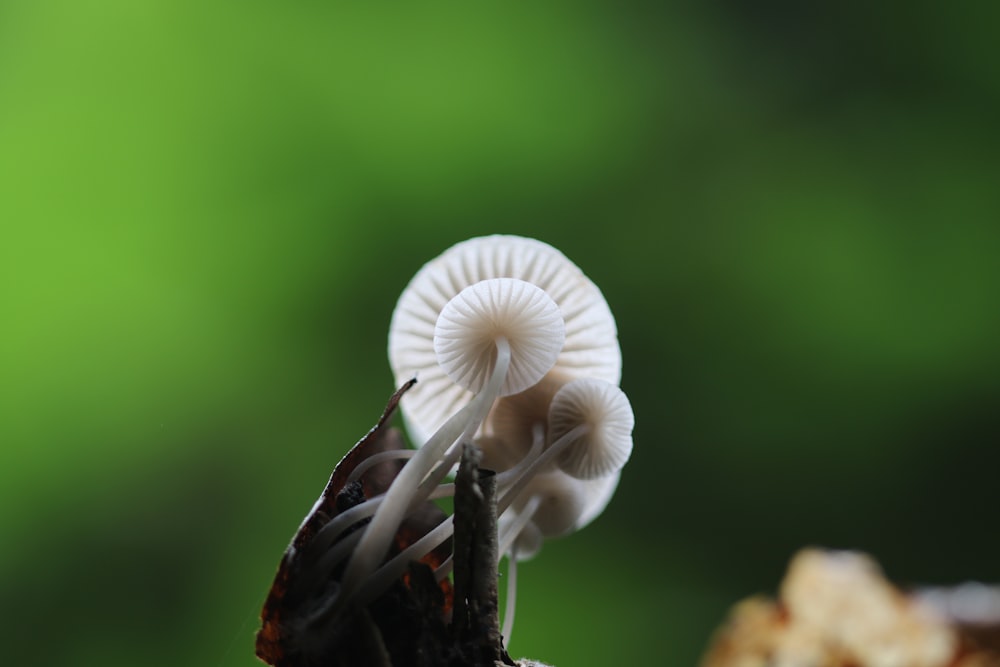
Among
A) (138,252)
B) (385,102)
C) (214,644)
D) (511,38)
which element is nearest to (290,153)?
(385,102)

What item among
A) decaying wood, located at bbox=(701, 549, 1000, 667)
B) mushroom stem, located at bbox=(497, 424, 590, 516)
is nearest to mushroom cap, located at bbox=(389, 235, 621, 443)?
mushroom stem, located at bbox=(497, 424, 590, 516)

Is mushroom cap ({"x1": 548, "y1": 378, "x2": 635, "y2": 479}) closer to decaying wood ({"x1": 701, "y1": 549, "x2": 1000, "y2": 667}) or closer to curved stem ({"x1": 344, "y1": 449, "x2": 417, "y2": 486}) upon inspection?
curved stem ({"x1": 344, "y1": 449, "x2": 417, "y2": 486})

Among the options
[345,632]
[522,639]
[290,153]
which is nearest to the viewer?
[345,632]

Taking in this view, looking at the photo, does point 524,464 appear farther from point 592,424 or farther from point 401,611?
point 401,611

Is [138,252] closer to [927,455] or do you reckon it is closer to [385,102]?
[385,102]

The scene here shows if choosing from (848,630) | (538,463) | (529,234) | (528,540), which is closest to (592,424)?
(538,463)

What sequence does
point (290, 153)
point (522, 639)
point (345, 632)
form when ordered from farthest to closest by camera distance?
point (290, 153) → point (522, 639) → point (345, 632)
